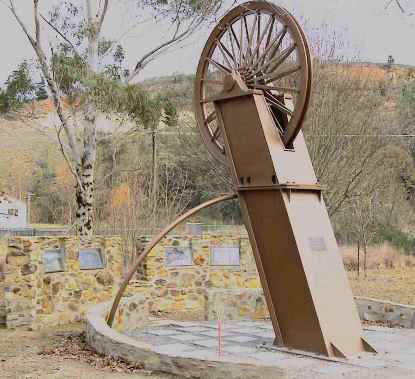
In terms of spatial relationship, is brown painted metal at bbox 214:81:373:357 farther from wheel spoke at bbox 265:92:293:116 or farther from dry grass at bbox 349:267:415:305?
dry grass at bbox 349:267:415:305

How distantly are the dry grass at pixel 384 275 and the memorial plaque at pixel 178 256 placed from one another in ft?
15.1

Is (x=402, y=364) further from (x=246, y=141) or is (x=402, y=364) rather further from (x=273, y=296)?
(x=246, y=141)

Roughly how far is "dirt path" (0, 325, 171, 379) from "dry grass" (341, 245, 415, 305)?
8.11 metres

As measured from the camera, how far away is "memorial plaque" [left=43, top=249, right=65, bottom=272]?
41.3 ft

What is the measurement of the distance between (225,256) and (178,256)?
38.8 inches

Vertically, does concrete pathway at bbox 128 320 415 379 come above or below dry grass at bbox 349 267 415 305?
below

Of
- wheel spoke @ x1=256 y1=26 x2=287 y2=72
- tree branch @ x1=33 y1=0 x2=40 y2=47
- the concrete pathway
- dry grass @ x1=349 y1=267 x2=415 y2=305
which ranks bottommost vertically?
the concrete pathway

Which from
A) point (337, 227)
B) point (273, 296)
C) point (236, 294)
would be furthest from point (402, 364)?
point (337, 227)

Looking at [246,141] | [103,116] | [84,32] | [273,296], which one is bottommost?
[273,296]

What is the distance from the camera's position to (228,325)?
1223cm

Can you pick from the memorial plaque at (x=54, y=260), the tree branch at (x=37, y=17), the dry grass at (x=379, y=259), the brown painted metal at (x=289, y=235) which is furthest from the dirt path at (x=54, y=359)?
the dry grass at (x=379, y=259)

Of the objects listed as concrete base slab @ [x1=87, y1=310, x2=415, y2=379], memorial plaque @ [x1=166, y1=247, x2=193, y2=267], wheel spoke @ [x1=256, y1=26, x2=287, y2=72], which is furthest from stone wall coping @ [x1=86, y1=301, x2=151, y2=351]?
wheel spoke @ [x1=256, y1=26, x2=287, y2=72]

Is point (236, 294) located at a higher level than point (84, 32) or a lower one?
lower

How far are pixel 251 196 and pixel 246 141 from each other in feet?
2.46
